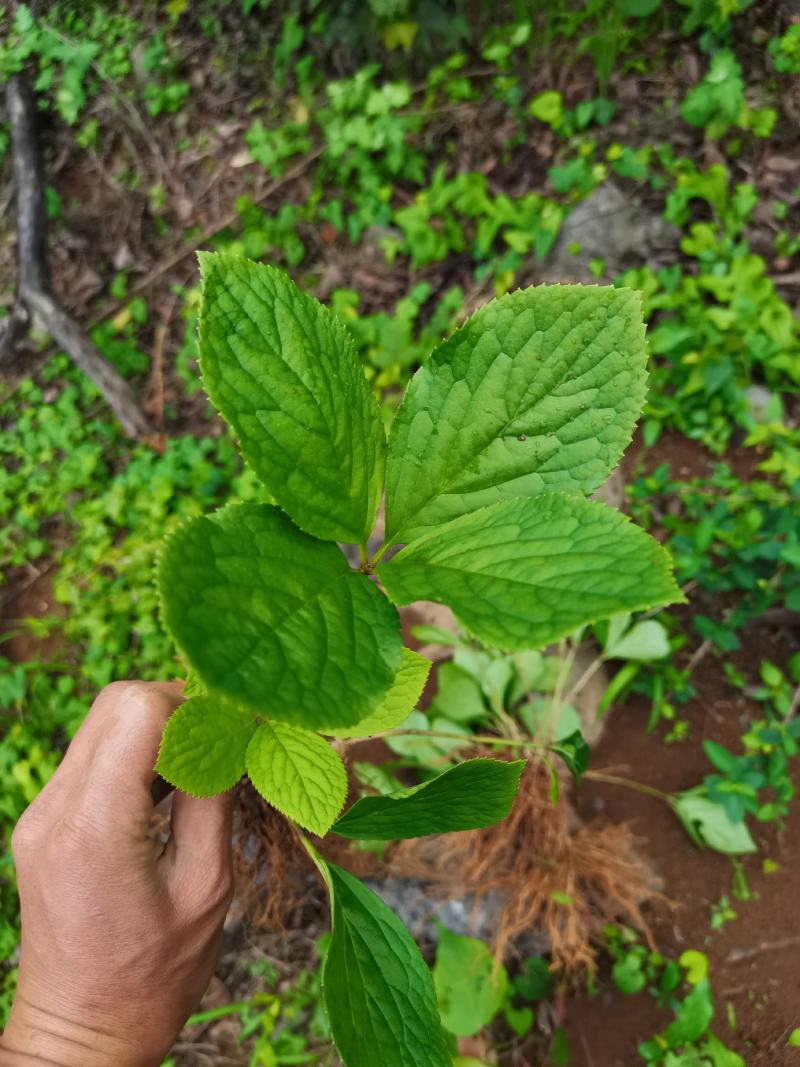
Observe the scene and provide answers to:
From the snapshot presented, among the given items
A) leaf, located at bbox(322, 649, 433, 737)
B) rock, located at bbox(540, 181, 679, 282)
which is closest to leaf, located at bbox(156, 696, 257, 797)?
leaf, located at bbox(322, 649, 433, 737)

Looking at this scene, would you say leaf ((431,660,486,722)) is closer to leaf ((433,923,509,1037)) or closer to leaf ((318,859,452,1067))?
leaf ((433,923,509,1037))

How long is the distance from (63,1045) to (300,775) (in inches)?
33.4

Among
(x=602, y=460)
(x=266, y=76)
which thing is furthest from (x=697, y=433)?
(x=266, y=76)

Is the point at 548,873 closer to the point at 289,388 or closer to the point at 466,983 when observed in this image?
the point at 466,983

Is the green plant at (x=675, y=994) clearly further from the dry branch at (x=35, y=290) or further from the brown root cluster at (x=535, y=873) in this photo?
the dry branch at (x=35, y=290)

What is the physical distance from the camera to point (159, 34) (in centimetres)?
383

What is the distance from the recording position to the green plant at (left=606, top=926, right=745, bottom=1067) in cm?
186

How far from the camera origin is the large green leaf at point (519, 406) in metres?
0.78

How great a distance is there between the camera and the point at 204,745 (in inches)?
36.6

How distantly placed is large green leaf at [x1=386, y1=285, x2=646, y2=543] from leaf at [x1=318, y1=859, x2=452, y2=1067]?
0.51 metres

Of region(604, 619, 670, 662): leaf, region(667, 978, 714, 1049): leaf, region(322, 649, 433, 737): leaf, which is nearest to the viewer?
region(322, 649, 433, 737): leaf

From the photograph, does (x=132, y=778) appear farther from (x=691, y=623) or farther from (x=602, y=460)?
(x=691, y=623)

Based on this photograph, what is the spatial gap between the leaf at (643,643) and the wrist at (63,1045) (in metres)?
1.47

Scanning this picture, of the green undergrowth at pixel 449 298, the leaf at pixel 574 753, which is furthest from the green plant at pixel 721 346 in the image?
the leaf at pixel 574 753
